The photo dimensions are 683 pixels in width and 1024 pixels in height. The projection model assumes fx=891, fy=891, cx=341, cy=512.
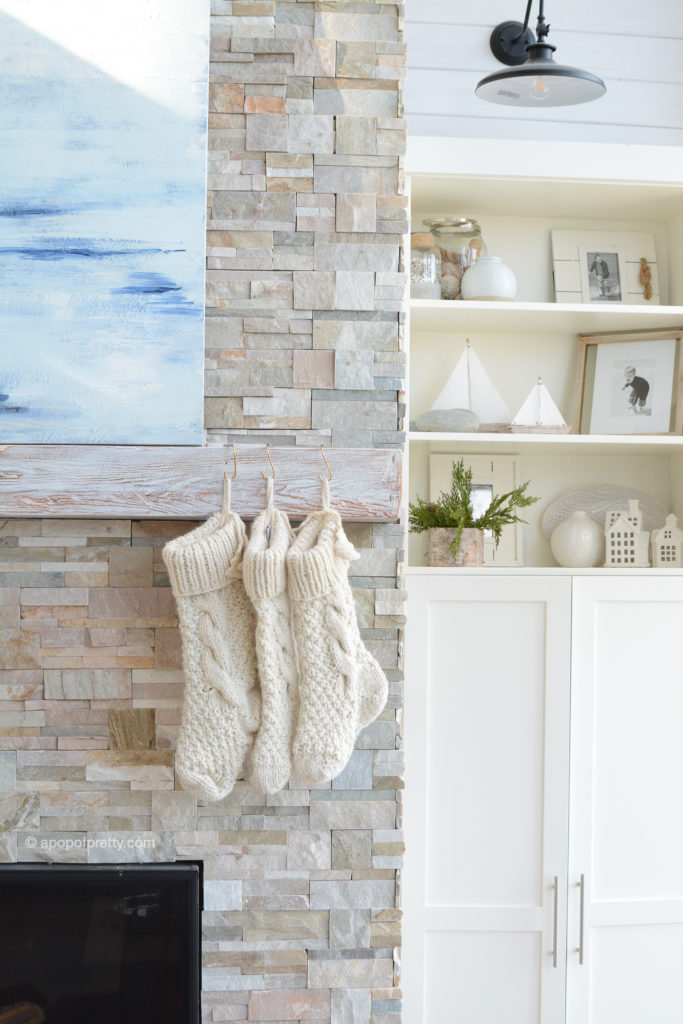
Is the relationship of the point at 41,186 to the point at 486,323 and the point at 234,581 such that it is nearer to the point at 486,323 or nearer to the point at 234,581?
the point at 234,581

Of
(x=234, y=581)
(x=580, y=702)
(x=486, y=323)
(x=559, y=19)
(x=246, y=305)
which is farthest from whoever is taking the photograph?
(x=559, y=19)

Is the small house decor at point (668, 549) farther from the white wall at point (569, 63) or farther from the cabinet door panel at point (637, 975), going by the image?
the white wall at point (569, 63)

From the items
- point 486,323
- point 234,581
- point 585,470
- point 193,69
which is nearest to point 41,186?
point 193,69

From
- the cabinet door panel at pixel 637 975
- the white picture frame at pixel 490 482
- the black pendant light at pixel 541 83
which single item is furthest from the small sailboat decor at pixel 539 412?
the cabinet door panel at pixel 637 975

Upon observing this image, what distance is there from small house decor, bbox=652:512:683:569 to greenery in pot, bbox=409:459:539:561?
0.31 metres

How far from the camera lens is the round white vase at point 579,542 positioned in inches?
79.7

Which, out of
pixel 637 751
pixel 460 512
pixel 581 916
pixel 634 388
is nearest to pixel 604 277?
pixel 634 388

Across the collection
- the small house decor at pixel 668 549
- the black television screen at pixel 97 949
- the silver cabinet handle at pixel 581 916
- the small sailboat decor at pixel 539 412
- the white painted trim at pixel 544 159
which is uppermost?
the white painted trim at pixel 544 159

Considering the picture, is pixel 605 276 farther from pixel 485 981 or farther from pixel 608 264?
pixel 485 981

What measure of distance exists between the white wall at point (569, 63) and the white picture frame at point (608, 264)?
294 millimetres

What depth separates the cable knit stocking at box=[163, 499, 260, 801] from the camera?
4.20ft

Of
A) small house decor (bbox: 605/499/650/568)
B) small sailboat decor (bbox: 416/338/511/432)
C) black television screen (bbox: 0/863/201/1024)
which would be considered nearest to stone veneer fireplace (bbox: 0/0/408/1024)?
black television screen (bbox: 0/863/201/1024)

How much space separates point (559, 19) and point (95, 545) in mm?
1778

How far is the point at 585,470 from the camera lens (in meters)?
2.18
